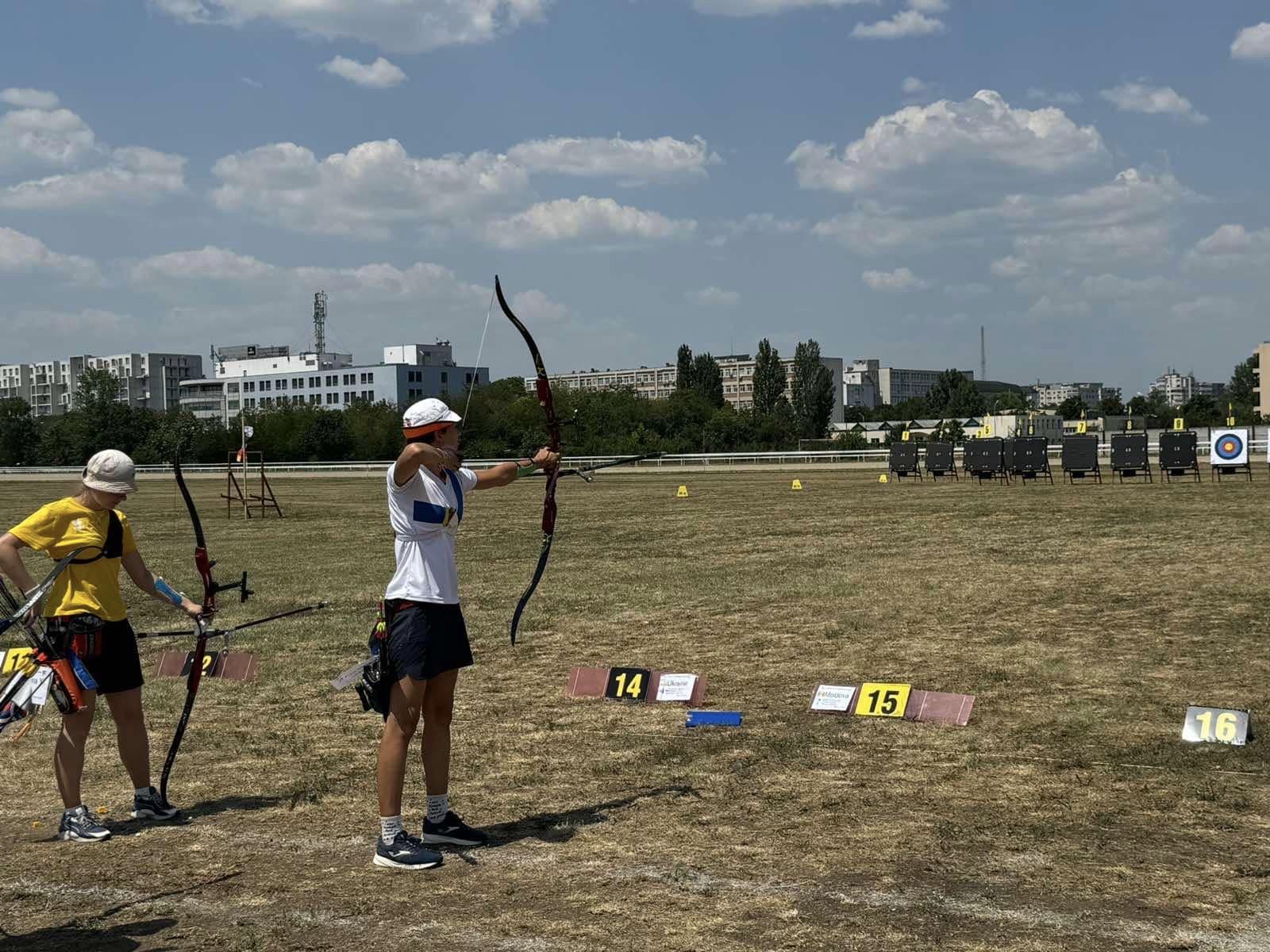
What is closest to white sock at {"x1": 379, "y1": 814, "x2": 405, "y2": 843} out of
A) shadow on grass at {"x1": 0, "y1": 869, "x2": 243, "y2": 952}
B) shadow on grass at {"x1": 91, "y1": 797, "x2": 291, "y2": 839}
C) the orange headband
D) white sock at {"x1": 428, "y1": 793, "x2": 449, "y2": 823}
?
white sock at {"x1": 428, "y1": 793, "x2": 449, "y2": 823}

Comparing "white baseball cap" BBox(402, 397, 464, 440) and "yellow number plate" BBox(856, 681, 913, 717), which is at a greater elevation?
"white baseball cap" BBox(402, 397, 464, 440)

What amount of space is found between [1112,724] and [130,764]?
22.9 feet

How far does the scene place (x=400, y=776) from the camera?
6777mm

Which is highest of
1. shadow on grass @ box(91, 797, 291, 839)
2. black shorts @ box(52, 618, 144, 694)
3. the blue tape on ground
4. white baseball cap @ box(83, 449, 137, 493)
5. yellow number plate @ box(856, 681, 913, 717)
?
white baseball cap @ box(83, 449, 137, 493)

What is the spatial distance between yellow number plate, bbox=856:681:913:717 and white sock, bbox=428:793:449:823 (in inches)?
164

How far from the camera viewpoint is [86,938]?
589 cm

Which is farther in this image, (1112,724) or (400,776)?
(1112,724)

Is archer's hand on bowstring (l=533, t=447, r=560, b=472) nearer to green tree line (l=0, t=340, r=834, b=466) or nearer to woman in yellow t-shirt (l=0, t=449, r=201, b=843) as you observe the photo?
woman in yellow t-shirt (l=0, t=449, r=201, b=843)

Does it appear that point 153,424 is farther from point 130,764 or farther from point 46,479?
point 130,764

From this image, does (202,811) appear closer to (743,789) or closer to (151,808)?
(151,808)

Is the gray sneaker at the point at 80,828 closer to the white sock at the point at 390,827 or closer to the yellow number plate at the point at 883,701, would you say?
the white sock at the point at 390,827

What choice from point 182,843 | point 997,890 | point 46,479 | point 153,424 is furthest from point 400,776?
point 153,424

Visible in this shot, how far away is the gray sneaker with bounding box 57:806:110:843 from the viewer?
24.3 ft

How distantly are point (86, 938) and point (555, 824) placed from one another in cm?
267
